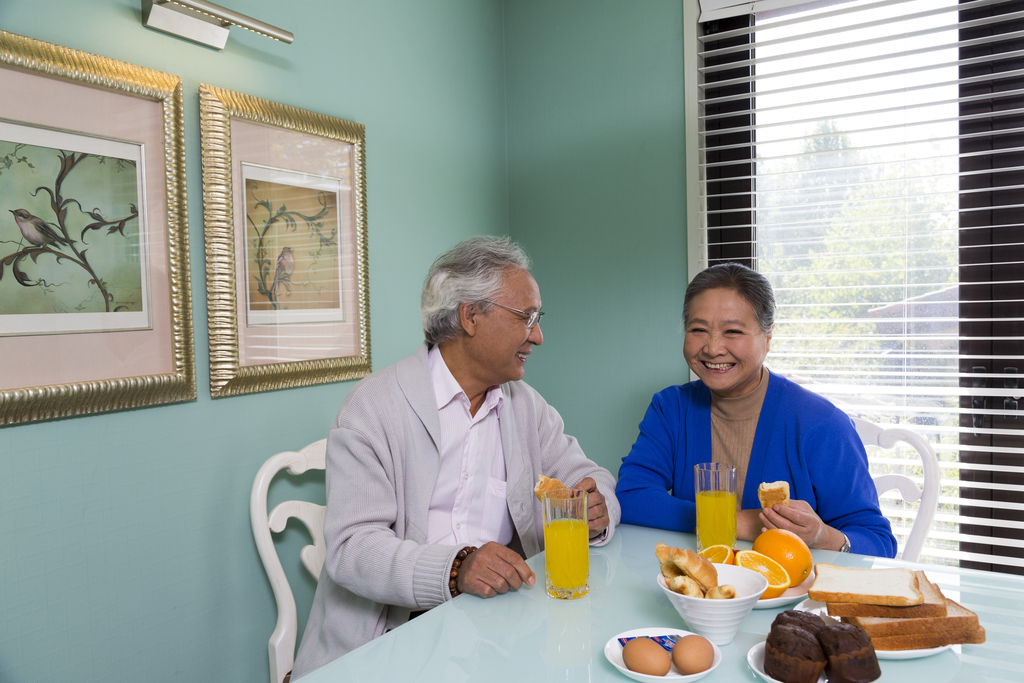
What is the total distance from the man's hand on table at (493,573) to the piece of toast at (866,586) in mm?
455

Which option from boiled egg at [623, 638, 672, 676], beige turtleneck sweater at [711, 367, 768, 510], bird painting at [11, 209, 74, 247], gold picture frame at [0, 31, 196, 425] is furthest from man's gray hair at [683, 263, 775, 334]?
bird painting at [11, 209, 74, 247]

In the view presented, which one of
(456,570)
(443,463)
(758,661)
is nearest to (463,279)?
(443,463)

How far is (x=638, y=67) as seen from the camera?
2566 millimetres

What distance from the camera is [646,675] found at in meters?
0.85

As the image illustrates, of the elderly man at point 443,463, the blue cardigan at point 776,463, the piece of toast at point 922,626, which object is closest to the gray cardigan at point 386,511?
the elderly man at point 443,463

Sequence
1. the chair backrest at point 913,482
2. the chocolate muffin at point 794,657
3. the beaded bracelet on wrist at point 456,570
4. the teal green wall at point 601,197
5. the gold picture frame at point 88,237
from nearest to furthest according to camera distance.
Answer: the chocolate muffin at point 794,657 < the beaded bracelet on wrist at point 456,570 < the gold picture frame at point 88,237 < the chair backrest at point 913,482 < the teal green wall at point 601,197

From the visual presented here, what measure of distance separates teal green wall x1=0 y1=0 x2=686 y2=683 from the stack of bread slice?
1.36 m

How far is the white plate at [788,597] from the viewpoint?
1057 millimetres

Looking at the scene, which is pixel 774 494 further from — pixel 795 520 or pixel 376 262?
pixel 376 262

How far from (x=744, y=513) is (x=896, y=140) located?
1.46m

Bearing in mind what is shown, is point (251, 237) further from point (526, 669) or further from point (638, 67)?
point (638, 67)

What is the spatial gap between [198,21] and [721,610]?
1657mm

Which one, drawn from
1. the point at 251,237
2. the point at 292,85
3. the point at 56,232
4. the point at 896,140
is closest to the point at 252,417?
the point at 251,237

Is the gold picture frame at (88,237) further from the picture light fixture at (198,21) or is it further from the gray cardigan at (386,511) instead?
the gray cardigan at (386,511)
